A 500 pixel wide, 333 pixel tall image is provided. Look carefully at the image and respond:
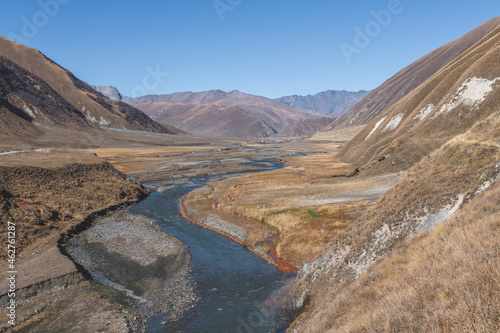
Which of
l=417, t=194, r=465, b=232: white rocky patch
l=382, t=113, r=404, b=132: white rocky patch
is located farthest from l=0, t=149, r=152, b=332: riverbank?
l=382, t=113, r=404, b=132: white rocky patch

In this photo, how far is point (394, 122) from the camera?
85250 millimetres

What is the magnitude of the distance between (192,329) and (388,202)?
51.0 feet

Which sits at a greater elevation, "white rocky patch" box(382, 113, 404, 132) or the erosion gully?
"white rocky patch" box(382, 113, 404, 132)

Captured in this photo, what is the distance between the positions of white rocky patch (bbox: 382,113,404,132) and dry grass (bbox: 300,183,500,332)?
7490cm

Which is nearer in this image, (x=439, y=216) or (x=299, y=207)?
(x=439, y=216)

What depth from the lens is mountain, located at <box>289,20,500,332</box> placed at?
7931 mm

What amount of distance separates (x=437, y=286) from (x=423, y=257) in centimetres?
350

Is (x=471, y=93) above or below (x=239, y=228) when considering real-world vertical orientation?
above

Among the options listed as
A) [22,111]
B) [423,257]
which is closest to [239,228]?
[423,257]

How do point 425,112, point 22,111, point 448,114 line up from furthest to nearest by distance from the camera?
point 22,111 → point 425,112 → point 448,114

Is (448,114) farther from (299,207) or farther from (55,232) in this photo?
(55,232)

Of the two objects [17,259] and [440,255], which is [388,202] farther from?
[17,259]

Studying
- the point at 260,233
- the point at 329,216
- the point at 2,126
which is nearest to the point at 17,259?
the point at 260,233

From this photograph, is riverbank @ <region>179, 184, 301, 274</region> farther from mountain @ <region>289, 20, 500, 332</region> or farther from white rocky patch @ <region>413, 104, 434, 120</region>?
white rocky patch @ <region>413, 104, 434, 120</region>
